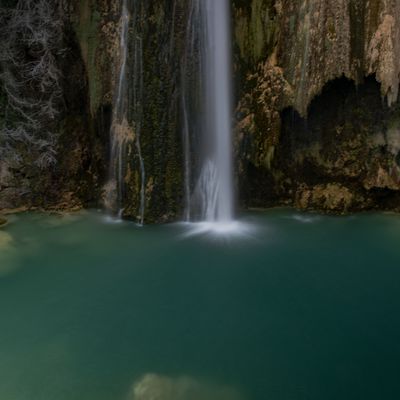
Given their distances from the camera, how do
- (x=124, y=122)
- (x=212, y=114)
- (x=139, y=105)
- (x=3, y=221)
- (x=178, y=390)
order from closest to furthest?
1. (x=178, y=390)
2. (x=139, y=105)
3. (x=124, y=122)
4. (x=212, y=114)
5. (x=3, y=221)

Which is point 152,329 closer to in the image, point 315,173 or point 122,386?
point 122,386

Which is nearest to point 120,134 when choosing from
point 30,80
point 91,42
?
point 91,42

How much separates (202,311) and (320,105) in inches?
169

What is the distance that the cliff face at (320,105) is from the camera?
23.3 ft

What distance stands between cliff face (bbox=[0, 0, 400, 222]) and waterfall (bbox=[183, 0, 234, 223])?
17 centimetres

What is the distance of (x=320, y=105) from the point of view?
7.75 meters

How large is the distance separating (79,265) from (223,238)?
85.7 inches

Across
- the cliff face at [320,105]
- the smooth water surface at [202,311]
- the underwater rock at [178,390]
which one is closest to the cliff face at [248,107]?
the cliff face at [320,105]

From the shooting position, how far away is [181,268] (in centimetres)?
621

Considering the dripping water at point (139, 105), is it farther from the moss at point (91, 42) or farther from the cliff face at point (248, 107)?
the moss at point (91, 42)

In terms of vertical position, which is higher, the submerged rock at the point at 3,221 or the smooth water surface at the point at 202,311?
the submerged rock at the point at 3,221

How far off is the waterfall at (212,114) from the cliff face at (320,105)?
262 millimetres

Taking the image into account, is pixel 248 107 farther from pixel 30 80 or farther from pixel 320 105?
pixel 30 80

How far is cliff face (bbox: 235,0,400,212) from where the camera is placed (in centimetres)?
710
